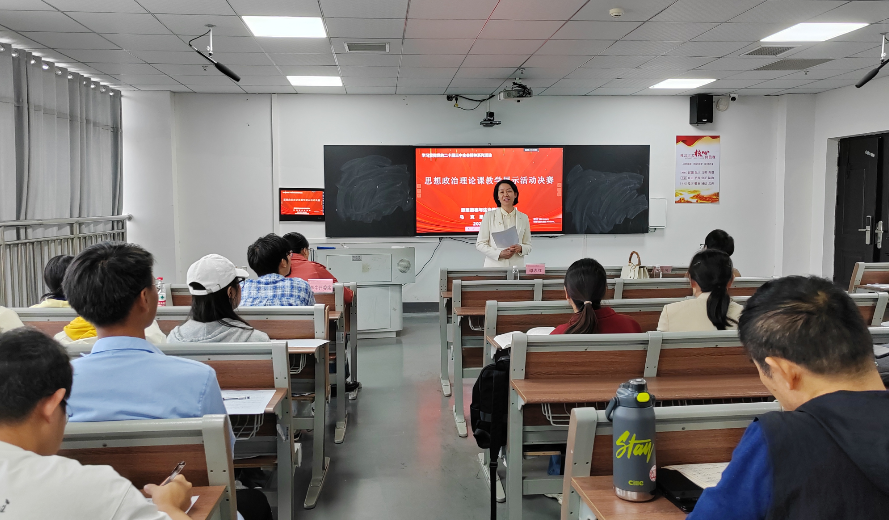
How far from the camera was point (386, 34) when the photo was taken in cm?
501

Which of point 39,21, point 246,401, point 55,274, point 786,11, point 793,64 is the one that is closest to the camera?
point 246,401

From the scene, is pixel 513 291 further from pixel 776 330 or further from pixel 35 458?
pixel 35 458

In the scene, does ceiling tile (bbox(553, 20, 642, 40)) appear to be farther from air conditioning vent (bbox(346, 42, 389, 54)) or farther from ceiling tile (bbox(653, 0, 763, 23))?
air conditioning vent (bbox(346, 42, 389, 54))

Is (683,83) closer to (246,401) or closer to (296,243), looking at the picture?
(296,243)

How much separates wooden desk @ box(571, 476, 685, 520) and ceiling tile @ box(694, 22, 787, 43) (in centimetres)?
458

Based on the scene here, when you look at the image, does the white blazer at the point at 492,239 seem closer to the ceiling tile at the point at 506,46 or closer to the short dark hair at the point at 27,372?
the ceiling tile at the point at 506,46

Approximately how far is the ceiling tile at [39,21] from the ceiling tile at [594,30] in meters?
3.88

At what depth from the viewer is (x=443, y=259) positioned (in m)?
8.01

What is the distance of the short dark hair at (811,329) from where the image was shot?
953mm

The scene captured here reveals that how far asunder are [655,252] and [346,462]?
6127 millimetres

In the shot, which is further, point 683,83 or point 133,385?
point 683,83

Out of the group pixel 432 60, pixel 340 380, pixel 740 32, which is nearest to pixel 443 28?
pixel 432 60

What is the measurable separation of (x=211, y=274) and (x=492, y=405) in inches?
46.7

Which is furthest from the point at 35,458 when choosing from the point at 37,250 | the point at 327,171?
the point at 327,171
